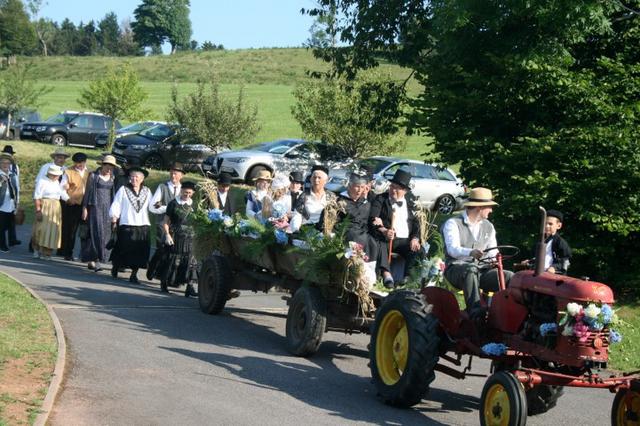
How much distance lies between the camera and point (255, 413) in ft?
27.5

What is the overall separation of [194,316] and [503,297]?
216 inches

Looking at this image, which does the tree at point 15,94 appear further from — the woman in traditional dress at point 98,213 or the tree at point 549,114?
the tree at point 549,114

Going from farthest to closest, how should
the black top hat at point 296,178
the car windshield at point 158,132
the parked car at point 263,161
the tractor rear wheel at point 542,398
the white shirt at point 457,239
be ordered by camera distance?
the car windshield at point 158,132 → the parked car at point 263,161 → the black top hat at point 296,178 → the white shirt at point 457,239 → the tractor rear wheel at point 542,398

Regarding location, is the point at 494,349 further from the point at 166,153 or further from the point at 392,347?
the point at 166,153

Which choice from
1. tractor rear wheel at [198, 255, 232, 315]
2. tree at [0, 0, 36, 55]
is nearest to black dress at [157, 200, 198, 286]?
tractor rear wheel at [198, 255, 232, 315]

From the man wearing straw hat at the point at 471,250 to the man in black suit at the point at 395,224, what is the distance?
1.05 meters

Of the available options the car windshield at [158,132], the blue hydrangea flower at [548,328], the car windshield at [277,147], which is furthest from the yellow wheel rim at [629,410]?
the car windshield at [158,132]

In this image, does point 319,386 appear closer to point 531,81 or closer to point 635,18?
point 531,81

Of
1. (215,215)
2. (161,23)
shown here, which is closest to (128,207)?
(215,215)

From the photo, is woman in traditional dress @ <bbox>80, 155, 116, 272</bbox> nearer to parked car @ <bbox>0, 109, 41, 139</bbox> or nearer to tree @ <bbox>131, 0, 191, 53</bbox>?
parked car @ <bbox>0, 109, 41, 139</bbox>

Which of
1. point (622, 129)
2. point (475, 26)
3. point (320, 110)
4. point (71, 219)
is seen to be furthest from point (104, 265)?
point (320, 110)

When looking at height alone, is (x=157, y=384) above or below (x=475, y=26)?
below

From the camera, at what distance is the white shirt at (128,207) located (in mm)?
16531

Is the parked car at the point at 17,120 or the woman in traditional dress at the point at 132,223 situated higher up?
the parked car at the point at 17,120
